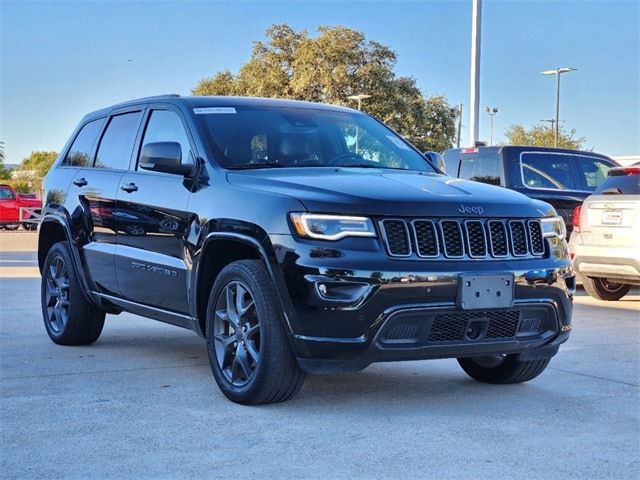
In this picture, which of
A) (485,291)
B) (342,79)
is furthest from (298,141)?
(342,79)

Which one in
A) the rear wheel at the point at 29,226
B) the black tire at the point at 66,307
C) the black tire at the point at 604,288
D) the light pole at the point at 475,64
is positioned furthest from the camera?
the rear wheel at the point at 29,226

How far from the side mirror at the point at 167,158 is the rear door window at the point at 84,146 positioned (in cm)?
168

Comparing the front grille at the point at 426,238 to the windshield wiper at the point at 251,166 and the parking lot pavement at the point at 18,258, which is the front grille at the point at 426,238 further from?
the parking lot pavement at the point at 18,258

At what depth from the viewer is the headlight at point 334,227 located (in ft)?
15.9

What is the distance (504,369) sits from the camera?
5977mm

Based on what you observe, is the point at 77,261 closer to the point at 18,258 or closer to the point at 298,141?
the point at 298,141

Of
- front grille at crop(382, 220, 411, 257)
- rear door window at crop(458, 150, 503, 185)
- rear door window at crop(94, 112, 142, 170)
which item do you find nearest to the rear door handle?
rear door window at crop(94, 112, 142, 170)

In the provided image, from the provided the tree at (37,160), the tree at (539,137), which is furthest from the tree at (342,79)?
the tree at (37,160)

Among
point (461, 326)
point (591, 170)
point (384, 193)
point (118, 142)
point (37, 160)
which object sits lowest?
point (37, 160)

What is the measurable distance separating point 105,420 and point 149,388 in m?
0.84

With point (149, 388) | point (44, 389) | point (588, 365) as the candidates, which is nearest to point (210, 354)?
point (149, 388)

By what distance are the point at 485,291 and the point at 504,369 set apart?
3.78 ft

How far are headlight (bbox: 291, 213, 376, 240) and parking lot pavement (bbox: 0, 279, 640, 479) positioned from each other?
0.95 metres

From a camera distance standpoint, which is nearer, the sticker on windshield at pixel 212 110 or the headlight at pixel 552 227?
the headlight at pixel 552 227
